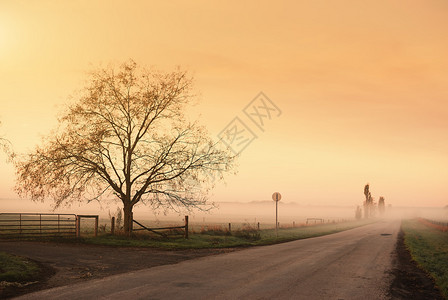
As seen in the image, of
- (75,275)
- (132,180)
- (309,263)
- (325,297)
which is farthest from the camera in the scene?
(132,180)

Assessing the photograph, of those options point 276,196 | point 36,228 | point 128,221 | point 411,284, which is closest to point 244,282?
point 411,284

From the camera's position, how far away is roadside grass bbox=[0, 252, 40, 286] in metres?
10.2

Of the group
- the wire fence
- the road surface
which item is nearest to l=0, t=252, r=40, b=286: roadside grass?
the road surface

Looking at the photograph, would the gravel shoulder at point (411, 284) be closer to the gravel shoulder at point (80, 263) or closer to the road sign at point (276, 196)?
the gravel shoulder at point (80, 263)

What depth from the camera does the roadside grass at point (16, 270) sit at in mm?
10241

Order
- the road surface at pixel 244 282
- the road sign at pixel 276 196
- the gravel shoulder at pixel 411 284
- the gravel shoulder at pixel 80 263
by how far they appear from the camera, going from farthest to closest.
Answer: the road sign at pixel 276 196, the gravel shoulder at pixel 80 263, the gravel shoulder at pixel 411 284, the road surface at pixel 244 282

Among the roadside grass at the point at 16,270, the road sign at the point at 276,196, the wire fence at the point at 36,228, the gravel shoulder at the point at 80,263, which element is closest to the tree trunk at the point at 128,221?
the wire fence at the point at 36,228

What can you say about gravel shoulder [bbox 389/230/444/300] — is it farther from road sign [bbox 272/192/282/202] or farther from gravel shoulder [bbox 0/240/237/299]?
road sign [bbox 272/192/282/202]

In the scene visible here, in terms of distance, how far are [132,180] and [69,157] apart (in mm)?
4564

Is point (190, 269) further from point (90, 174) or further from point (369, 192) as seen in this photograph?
point (369, 192)

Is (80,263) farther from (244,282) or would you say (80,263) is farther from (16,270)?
(244,282)

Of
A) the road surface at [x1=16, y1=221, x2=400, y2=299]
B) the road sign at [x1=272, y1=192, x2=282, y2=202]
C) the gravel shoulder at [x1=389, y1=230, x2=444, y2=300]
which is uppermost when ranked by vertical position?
the road sign at [x1=272, y1=192, x2=282, y2=202]

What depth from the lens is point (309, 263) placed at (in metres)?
13.9

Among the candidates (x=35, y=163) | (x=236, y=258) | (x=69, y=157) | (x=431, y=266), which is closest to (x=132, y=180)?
(x=69, y=157)
